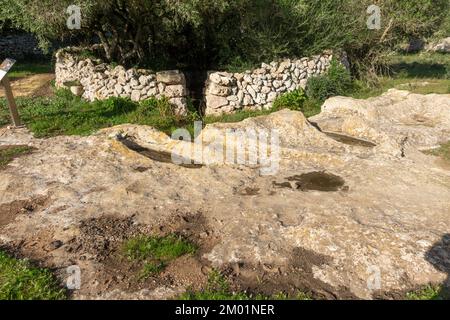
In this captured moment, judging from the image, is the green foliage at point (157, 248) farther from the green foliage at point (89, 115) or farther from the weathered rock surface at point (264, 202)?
the green foliage at point (89, 115)

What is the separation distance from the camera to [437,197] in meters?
7.31

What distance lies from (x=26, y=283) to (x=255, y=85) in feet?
37.0

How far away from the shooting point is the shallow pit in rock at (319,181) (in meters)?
7.62

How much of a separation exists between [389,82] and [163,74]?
11707 mm

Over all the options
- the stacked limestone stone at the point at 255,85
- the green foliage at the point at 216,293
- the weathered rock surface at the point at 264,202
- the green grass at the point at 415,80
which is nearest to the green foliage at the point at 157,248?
the weathered rock surface at the point at 264,202

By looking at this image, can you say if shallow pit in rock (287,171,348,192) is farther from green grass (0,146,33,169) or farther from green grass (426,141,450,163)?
green grass (0,146,33,169)

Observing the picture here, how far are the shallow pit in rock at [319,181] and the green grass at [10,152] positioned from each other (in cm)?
629

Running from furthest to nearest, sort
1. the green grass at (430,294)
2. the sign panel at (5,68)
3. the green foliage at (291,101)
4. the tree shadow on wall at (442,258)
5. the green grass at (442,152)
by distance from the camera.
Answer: the green foliage at (291,101), the sign panel at (5,68), the green grass at (442,152), the tree shadow on wall at (442,258), the green grass at (430,294)

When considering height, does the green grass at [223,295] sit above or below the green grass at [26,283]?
below

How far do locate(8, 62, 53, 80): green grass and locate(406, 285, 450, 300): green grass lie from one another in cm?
1952

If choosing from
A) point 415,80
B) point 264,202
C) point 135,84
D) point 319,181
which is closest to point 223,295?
point 264,202

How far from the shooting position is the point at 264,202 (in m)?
6.95

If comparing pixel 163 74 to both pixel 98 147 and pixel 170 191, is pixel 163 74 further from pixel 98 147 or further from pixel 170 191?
pixel 170 191
